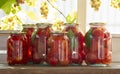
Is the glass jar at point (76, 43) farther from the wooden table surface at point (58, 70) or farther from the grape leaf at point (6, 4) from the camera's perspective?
the grape leaf at point (6, 4)

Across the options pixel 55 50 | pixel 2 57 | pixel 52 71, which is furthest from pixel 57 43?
pixel 2 57

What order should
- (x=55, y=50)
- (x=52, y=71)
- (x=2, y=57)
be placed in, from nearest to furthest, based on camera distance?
(x=52, y=71)
(x=55, y=50)
(x=2, y=57)

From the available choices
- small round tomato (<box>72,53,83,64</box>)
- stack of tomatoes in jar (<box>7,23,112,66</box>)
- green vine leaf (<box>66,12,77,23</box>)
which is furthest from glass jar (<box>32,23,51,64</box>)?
green vine leaf (<box>66,12,77,23</box>)

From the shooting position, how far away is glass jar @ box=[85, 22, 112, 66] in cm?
124

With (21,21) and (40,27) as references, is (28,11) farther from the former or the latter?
(40,27)

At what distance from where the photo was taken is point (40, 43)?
127cm

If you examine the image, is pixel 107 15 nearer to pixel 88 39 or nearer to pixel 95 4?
pixel 95 4

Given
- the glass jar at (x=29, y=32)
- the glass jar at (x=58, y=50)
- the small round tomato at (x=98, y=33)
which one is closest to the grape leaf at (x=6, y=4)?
the glass jar at (x=29, y=32)

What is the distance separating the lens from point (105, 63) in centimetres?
124

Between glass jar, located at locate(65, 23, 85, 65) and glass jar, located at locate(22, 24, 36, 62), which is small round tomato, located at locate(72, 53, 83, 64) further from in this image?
glass jar, located at locate(22, 24, 36, 62)

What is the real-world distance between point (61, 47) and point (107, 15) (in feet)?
1.52

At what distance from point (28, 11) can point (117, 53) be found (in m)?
0.46

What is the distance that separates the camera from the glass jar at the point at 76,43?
1255 millimetres

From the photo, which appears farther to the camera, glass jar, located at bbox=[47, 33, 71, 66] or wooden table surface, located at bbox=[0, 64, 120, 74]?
glass jar, located at bbox=[47, 33, 71, 66]
